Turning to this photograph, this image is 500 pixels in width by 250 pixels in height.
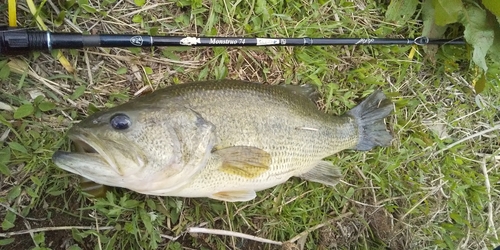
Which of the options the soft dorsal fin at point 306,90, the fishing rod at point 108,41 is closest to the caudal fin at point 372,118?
the soft dorsal fin at point 306,90

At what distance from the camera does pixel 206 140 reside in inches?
100

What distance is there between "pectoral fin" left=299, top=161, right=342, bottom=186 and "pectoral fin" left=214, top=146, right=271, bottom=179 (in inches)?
23.4

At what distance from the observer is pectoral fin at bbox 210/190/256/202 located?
9.18ft

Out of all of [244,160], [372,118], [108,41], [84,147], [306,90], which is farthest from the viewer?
[372,118]

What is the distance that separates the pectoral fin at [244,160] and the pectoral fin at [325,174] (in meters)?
0.60

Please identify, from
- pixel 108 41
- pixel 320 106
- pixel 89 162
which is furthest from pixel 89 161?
pixel 320 106

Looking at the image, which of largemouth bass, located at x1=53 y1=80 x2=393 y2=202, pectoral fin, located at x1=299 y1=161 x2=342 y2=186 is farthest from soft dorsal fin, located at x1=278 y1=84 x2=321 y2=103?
pectoral fin, located at x1=299 y1=161 x2=342 y2=186

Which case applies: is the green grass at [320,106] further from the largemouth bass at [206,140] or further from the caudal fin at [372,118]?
the largemouth bass at [206,140]

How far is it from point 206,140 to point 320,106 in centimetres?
120

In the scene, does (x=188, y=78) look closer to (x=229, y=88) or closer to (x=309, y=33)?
(x=229, y=88)

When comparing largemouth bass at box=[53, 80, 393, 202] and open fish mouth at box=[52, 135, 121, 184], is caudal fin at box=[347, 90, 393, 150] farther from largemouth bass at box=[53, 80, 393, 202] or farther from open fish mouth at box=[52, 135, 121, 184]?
open fish mouth at box=[52, 135, 121, 184]

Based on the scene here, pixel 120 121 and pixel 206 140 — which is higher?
pixel 120 121

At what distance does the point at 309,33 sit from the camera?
3.43 meters

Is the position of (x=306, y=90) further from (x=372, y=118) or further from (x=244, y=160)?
(x=244, y=160)
